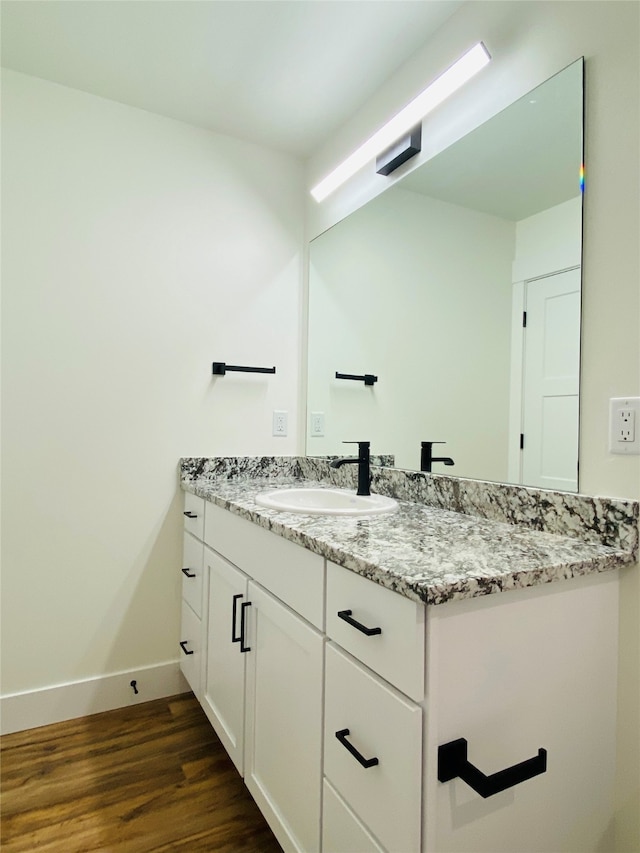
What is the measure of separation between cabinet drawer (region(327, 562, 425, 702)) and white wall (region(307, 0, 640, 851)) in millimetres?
536

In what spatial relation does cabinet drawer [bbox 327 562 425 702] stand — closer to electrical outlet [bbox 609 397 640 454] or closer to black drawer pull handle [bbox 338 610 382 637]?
black drawer pull handle [bbox 338 610 382 637]

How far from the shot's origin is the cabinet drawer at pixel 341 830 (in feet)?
2.65

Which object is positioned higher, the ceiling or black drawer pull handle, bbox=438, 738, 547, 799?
the ceiling

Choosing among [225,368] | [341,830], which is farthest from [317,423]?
[341,830]

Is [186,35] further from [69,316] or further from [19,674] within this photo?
[19,674]

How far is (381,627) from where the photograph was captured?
2.57 ft

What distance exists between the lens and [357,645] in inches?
33.5

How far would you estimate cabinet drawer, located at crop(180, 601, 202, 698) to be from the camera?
5.62 ft

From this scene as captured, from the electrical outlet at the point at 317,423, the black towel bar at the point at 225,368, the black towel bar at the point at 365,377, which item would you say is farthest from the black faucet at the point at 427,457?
the black towel bar at the point at 225,368

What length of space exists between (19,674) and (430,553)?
1.66m

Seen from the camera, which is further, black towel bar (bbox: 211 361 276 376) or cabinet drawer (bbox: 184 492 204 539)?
black towel bar (bbox: 211 361 276 376)

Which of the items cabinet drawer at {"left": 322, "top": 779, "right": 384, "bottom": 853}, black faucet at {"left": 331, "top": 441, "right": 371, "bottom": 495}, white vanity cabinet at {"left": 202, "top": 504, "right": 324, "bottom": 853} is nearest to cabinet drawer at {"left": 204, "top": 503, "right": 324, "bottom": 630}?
white vanity cabinet at {"left": 202, "top": 504, "right": 324, "bottom": 853}

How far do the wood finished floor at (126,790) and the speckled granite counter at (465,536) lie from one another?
84 centimetres

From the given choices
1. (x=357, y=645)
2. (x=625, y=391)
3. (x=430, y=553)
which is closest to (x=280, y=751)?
(x=357, y=645)
